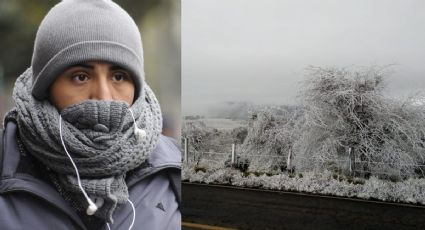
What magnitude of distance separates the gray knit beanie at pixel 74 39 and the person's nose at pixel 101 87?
66mm

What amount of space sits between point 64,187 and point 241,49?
1.23 metres

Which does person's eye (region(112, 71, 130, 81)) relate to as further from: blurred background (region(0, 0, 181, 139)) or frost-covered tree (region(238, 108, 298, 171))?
frost-covered tree (region(238, 108, 298, 171))

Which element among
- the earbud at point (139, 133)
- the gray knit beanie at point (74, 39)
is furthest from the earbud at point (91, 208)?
the gray knit beanie at point (74, 39)

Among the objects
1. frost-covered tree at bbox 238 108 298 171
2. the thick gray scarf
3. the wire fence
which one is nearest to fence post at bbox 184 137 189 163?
the wire fence

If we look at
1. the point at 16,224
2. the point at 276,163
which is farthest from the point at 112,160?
the point at 276,163

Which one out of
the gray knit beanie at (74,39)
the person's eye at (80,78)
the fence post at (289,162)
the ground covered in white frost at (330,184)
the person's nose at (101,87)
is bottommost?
the ground covered in white frost at (330,184)

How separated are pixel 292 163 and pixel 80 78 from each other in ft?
3.78

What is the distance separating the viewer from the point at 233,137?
8.68ft

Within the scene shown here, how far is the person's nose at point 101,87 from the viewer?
5.81ft

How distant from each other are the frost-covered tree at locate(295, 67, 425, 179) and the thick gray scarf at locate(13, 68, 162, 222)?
37.6 inches

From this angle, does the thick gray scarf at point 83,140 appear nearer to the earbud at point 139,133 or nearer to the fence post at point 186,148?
the earbud at point 139,133

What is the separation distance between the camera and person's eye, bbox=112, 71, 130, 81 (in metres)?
1.79

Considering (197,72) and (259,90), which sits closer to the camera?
(259,90)

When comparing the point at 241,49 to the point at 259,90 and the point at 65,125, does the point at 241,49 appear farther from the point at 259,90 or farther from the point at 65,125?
the point at 65,125
